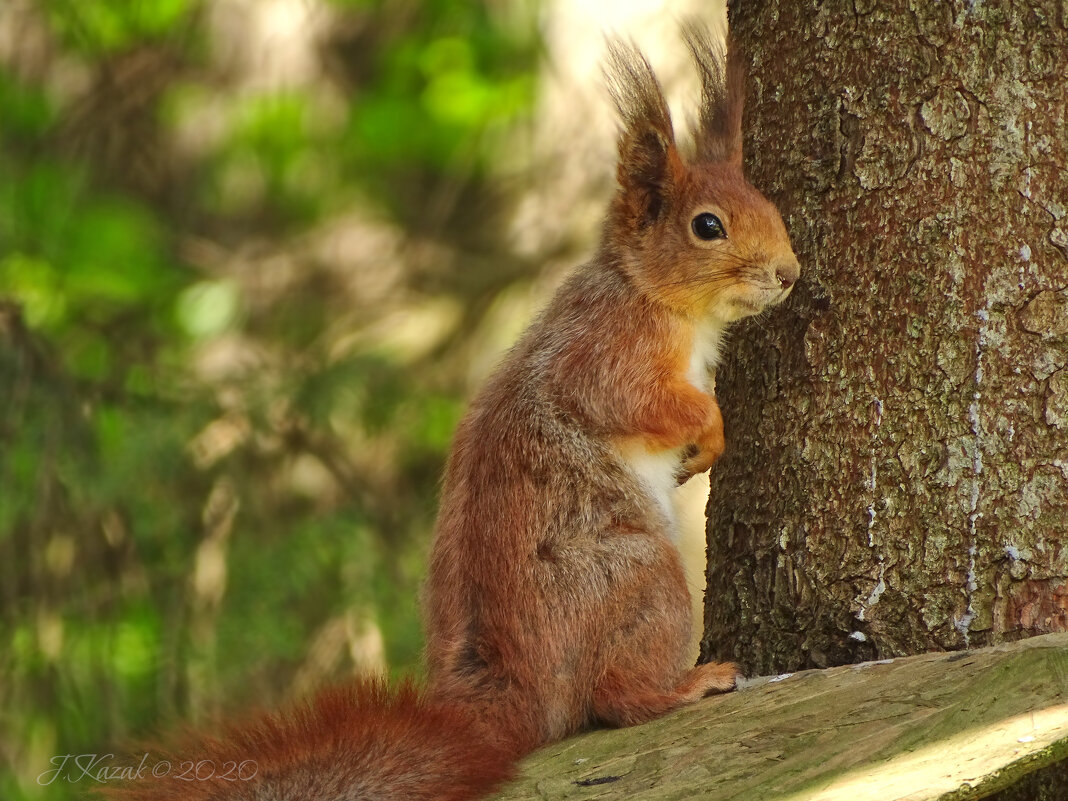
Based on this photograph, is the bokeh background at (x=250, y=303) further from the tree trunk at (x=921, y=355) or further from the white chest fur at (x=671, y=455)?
the tree trunk at (x=921, y=355)

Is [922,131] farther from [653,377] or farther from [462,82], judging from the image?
[462,82]

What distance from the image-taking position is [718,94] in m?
2.93

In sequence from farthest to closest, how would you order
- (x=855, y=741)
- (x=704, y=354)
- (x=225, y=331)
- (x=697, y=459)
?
(x=225, y=331) → (x=704, y=354) → (x=697, y=459) → (x=855, y=741)

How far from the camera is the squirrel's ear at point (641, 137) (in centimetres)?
279

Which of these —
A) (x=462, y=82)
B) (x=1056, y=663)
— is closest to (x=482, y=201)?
(x=462, y=82)

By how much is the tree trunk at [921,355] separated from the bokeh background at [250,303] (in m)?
1.71

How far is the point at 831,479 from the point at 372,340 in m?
2.71

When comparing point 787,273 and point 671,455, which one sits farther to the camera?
point 671,455

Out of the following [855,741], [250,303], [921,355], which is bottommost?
[855,741]

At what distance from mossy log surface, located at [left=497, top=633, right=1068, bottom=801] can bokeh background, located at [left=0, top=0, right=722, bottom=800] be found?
208cm

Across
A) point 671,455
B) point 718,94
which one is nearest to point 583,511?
point 671,455

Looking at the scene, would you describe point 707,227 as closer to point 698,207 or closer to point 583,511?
point 698,207

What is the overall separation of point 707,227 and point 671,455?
0.51m

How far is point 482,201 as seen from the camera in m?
5.21
